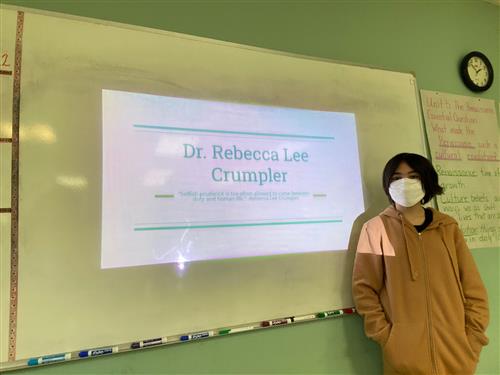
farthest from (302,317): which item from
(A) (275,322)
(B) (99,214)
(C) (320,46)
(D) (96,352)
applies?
(C) (320,46)

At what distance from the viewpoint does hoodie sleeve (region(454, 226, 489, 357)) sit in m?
A: 1.28

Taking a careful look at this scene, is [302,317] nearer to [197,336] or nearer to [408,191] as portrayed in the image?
[197,336]

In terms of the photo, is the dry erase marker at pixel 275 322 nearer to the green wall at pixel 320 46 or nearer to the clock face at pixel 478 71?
the green wall at pixel 320 46

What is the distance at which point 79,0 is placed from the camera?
1.21m

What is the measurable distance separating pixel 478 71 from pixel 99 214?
7.23 ft

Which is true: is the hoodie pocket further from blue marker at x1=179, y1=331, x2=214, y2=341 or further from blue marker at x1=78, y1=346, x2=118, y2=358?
blue marker at x1=78, y1=346, x2=118, y2=358

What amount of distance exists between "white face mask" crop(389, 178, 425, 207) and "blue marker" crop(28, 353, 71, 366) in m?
1.32

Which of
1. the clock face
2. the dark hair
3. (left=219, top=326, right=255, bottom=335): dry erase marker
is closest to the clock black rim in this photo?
the clock face

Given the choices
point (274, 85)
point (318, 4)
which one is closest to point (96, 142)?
point (274, 85)

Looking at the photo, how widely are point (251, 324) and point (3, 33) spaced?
1.33m

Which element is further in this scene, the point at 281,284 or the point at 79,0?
the point at 281,284

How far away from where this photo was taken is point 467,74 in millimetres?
1906

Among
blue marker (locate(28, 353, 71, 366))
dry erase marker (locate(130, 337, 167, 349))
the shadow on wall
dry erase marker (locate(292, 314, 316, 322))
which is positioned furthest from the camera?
the shadow on wall

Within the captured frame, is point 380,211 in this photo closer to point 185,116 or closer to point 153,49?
point 185,116
